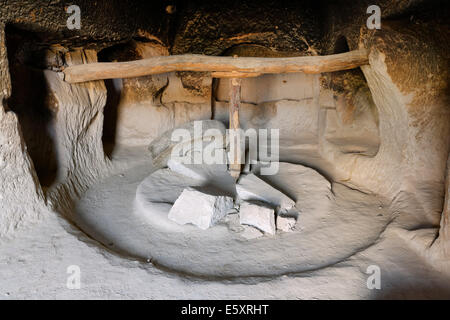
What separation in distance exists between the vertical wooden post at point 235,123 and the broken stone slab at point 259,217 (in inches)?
42.1

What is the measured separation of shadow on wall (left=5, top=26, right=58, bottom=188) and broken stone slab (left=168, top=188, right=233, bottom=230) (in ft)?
5.56

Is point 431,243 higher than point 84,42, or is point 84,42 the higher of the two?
point 84,42

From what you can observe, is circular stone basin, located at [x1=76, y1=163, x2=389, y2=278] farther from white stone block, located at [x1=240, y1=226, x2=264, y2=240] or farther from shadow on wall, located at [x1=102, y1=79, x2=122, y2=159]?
shadow on wall, located at [x1=102, y1=79, x2=122, y2=159]

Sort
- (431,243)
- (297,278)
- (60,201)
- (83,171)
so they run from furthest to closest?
(83,171) < (60,201) < (431,243) < (297,278)

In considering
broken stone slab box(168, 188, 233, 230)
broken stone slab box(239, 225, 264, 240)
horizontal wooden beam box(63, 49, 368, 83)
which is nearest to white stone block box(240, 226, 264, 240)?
broken stone slab box(239, 225, 264, 240)

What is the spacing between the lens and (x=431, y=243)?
305 cm

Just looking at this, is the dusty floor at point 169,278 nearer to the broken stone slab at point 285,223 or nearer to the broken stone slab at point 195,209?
the broken stone slab at point 285,223

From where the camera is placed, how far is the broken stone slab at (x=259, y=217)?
3799 mm

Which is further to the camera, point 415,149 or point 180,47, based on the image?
point 180,47

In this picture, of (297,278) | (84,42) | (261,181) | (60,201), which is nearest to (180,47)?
(84,42)

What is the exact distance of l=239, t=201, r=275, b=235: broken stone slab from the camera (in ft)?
12.5

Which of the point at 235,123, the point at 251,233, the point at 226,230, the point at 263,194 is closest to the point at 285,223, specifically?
the point at 251,233

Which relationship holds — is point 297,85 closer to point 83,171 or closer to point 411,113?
point 411,113
